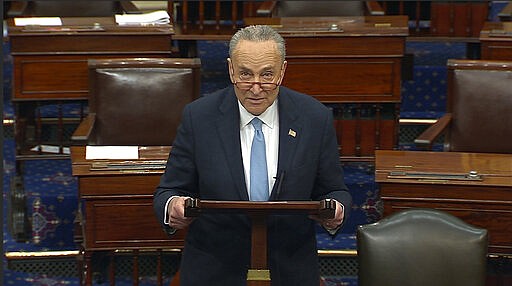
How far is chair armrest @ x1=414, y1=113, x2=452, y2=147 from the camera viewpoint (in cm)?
205

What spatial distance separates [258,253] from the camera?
1.26 metres

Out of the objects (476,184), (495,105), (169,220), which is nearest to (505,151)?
(495,105)

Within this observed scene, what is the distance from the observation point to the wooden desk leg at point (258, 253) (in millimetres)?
1257

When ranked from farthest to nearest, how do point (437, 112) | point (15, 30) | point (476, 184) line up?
point (437, 112), point (15, 30), point (476, 184)

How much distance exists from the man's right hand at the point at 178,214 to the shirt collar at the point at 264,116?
13cm

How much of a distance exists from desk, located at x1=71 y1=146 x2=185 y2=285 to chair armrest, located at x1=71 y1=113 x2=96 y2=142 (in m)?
0.14

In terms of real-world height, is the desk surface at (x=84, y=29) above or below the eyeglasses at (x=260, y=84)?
above

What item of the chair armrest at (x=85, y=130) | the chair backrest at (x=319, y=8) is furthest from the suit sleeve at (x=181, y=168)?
the chair backrest at (x=319, y=8)

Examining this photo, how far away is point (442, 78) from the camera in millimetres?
2615

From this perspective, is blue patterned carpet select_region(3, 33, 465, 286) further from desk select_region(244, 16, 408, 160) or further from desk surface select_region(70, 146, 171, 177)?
desk surface select_region(70, 146, 171, 177)

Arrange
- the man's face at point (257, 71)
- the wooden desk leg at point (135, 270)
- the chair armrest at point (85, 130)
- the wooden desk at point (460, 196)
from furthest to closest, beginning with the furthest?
the chair armrest at point (85, 130)
the wooden desk leg at point (135, 270)
the wooden desk at point (460, 196)
the man's face at point (257, 71)

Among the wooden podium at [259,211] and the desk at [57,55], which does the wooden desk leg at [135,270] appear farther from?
the wooden podium at [259,211]

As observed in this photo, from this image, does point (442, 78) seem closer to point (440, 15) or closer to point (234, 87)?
point (440, 15)

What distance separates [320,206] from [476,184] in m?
0.62
